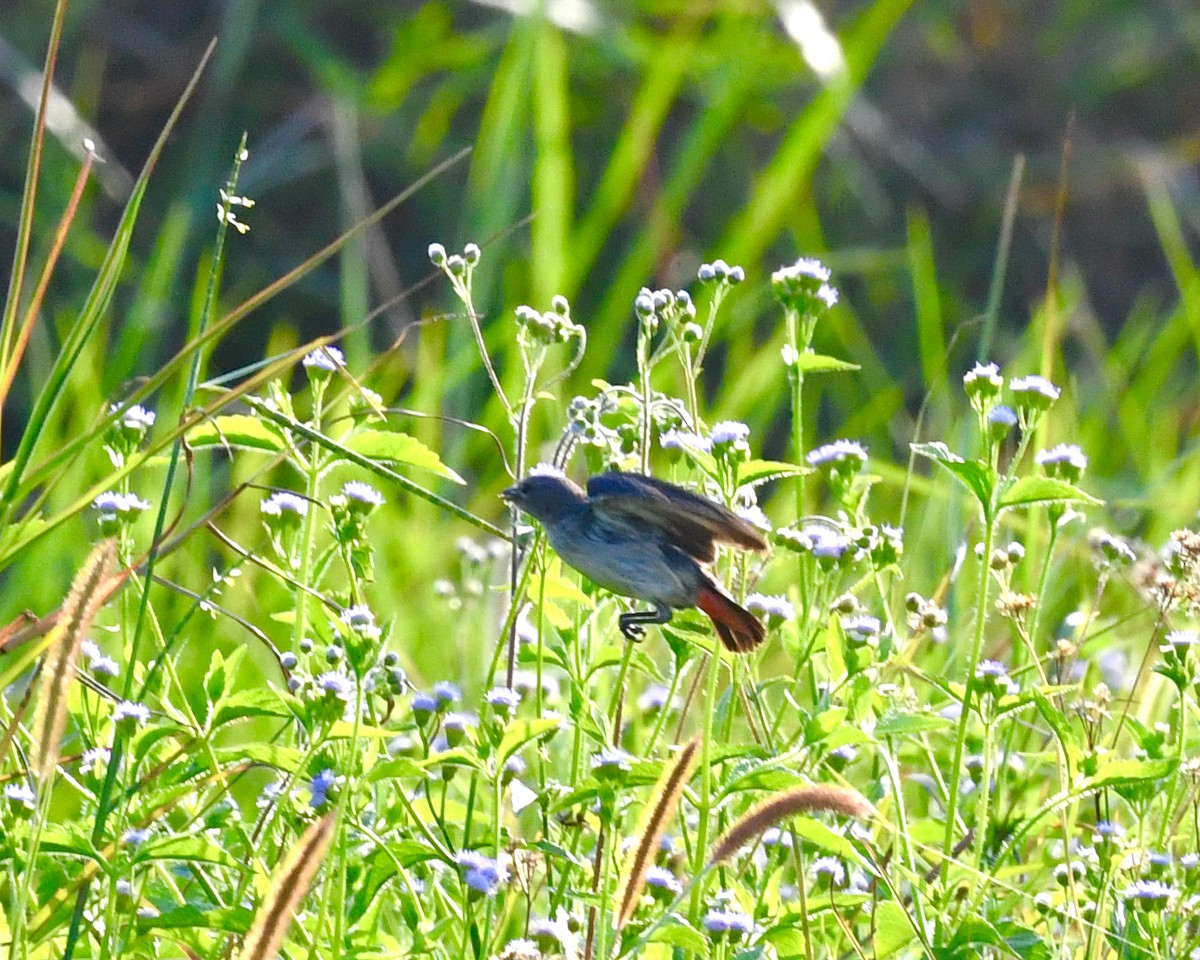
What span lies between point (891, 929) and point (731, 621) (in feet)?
1.06

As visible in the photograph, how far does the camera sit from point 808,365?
6.45 feet

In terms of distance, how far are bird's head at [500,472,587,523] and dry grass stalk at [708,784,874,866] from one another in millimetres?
519

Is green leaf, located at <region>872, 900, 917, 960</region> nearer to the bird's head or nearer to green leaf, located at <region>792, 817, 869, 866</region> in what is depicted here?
green leaf, located at <region>792, 817, 869, 866</region>

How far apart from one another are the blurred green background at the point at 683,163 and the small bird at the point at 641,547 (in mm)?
2261

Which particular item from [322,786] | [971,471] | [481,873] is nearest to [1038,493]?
[971,471]

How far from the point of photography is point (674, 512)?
6.09ft

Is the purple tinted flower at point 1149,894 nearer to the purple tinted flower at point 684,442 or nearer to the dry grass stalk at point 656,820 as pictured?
the dry grass stalk at point 656,820

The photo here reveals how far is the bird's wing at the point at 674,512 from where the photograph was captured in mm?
1799

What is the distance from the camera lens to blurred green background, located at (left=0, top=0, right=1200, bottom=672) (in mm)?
4875

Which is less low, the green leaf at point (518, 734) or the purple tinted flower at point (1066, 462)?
the purple tinted flower at point (1066, 462)

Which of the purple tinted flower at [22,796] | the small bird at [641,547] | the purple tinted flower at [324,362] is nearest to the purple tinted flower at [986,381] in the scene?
the small bird at [641,547]

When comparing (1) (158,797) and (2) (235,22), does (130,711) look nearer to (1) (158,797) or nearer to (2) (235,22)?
(1) (158,797)

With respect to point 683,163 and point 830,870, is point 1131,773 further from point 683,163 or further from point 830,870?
point 683,163

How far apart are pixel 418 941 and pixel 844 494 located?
2.07ft
